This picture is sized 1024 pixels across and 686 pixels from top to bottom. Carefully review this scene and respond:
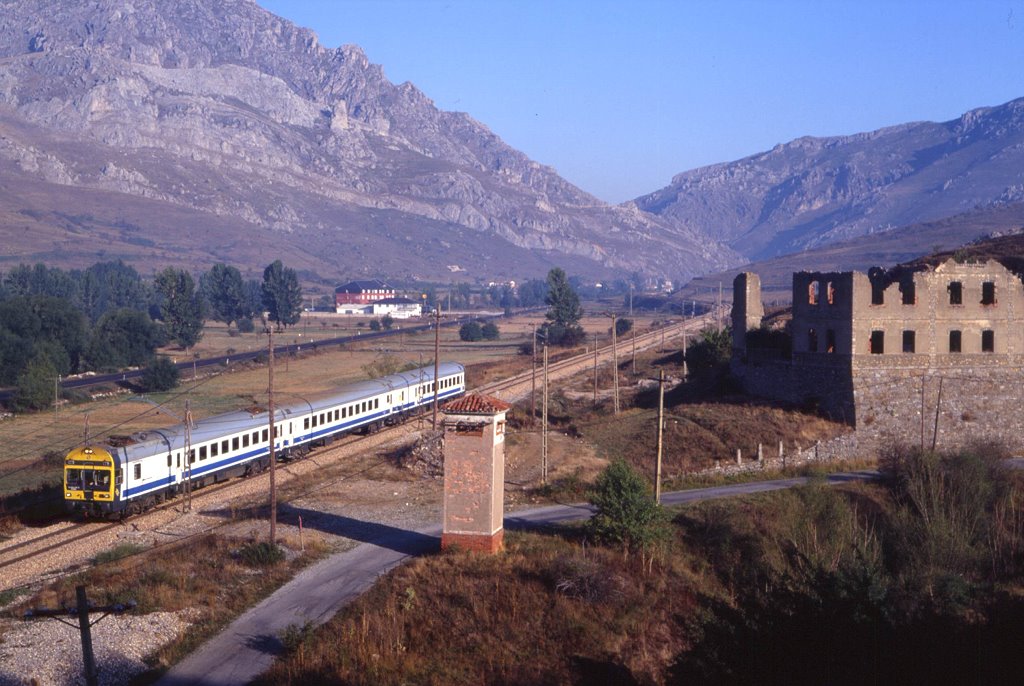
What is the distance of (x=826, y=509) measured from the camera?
32250 millimetres

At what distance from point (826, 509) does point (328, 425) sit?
2171 cm

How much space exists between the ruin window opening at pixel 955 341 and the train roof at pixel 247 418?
2602 centimetres

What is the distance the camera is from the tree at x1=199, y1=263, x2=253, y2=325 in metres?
136

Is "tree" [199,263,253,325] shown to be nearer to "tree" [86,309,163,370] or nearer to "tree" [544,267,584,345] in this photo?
"tree" [86,309,163,370]

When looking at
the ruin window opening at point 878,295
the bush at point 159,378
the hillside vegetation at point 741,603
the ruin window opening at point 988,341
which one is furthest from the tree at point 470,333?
the hillside vegetation at point 741,603

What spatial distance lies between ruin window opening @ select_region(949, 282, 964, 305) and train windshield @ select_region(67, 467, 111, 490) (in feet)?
111

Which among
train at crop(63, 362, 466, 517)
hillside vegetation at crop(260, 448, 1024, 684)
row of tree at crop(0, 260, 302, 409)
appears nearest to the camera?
hillside vegetation at crop(260, 448, 1024, 684)

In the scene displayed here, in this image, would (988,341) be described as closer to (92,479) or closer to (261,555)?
(261,555)

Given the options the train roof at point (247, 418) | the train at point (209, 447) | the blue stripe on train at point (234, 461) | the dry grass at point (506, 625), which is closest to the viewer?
the dry grass at point (506, 625)

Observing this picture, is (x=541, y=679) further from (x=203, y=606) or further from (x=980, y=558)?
(x=980, y=558)

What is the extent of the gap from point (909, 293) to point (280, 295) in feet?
345

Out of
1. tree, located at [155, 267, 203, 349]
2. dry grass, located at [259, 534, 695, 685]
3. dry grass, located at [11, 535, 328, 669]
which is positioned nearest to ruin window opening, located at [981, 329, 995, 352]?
dry grass, located at [259, 534, 695, 685]

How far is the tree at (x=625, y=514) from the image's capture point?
27.9 meters

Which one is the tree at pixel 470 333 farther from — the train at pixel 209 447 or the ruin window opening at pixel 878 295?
the ruin window opening at pixel 878 295
